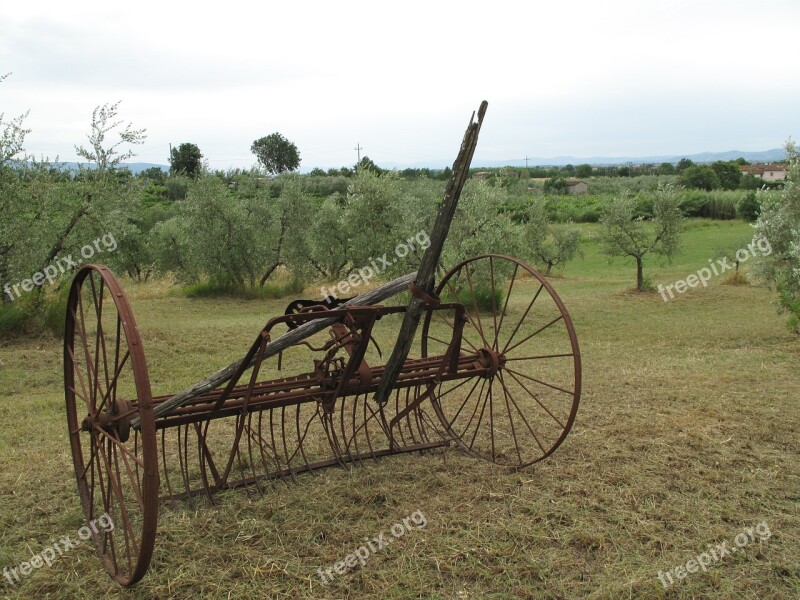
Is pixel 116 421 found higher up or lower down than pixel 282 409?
higher up

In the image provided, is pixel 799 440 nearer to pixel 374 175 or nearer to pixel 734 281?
pixel 374 175

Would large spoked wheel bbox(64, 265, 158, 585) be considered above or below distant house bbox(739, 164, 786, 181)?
below

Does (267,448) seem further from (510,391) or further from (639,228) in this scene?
(639,228)

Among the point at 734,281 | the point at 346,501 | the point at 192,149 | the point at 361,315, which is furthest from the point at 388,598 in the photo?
the point at 192,149

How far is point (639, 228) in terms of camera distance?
699 inches

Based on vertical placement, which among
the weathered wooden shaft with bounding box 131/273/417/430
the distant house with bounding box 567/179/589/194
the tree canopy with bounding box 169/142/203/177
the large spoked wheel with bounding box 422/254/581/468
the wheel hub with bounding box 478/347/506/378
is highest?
the tree canopy with bounding box 169/142/203/177

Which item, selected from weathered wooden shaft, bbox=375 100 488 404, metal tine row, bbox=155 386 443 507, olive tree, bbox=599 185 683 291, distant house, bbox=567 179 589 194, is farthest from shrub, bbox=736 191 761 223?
weathered wooden shaft, bbox=375 100 488 404

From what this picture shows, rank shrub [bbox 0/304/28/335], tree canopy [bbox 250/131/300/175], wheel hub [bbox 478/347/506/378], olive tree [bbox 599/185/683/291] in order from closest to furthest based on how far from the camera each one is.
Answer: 1. wheel hub [bbox 478/347/506/378]
2. shrub [bbox 0/304/28/335]
3. olive tree [bbox 599/185/683/291]
4. tree canopy [bbox 250/131/300/175]

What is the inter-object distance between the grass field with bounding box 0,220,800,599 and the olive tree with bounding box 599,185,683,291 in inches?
439

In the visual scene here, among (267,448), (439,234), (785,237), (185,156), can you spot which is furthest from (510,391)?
(185,156)

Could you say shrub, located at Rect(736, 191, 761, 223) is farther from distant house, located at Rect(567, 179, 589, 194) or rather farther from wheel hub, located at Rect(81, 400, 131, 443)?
wheel hub, located at Rect(81, 400, 131, 443)

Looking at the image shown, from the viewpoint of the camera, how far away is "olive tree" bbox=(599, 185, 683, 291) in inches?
687

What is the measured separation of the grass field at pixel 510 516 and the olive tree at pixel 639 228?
36.5 ft

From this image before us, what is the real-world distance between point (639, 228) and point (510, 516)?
50.1 ft
